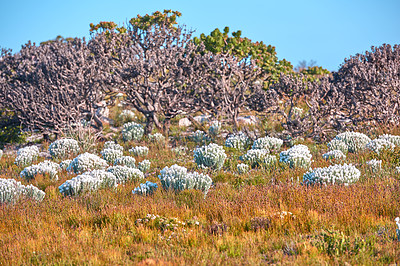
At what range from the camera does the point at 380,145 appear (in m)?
9.73

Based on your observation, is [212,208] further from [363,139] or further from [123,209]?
[363,139]

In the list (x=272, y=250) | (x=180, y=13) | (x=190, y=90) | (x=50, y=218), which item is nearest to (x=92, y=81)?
(x=190, y=90)

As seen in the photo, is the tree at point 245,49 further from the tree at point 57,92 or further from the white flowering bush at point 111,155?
the white flowering bush at point 111,155

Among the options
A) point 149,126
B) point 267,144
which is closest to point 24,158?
point 149,126

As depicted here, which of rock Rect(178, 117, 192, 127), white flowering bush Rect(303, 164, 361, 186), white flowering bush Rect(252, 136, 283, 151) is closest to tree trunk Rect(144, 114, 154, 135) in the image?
rock Rect(178, 117, 192, 127)

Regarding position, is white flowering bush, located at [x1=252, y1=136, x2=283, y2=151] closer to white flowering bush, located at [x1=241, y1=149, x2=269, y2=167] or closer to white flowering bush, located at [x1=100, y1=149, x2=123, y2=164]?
white flowering bush, located at [x1=241, y1=149, x2=269, y2=167]

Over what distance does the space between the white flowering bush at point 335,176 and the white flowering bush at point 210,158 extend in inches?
107

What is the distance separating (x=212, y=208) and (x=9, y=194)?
4075 mm

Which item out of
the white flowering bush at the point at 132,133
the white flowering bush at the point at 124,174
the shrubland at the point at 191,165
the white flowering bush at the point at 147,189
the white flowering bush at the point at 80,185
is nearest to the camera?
the shrubland at the point at 191,165

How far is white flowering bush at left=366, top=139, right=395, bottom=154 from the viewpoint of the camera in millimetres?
9688

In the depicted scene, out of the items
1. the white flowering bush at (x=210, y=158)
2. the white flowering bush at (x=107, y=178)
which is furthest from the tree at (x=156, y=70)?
the white flowering bush at (x=107, y=178)

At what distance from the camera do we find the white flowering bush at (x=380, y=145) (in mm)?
9688

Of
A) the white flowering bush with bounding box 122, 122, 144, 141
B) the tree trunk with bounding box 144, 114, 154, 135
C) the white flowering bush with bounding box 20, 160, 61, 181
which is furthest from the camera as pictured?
the tree trunk with bounding box 144, 114, 154, 135

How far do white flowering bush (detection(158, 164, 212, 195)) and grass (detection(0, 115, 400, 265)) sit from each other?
21 centimetres
